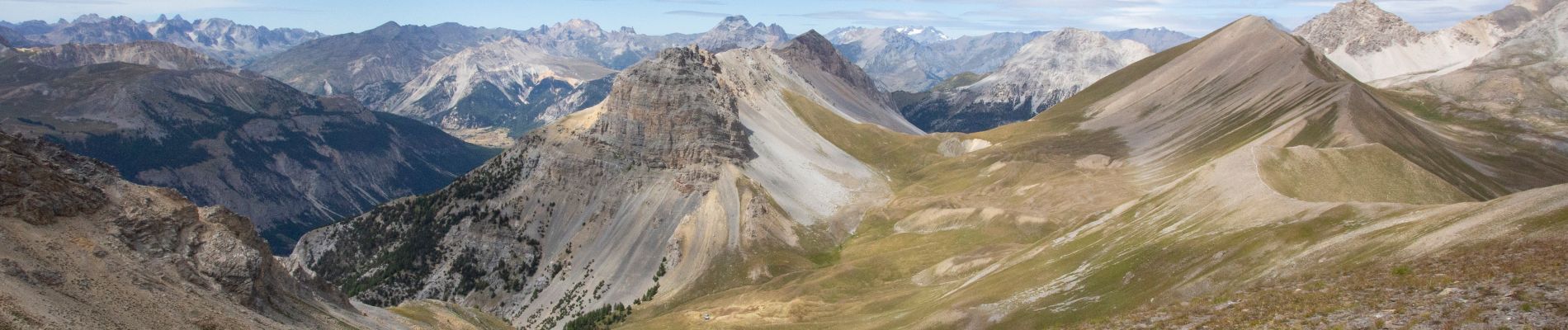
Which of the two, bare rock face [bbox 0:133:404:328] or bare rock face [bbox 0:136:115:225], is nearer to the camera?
bare rock face [bbox 0:133:404:328]

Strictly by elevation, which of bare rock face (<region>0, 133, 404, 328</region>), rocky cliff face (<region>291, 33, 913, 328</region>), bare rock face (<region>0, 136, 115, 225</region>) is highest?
bare rock face (<region>0, 136, 115, 225</region>)

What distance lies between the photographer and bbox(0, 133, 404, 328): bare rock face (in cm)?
4419

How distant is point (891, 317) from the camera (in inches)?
3989

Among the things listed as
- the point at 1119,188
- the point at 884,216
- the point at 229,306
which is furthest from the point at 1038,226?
the point at 229,306

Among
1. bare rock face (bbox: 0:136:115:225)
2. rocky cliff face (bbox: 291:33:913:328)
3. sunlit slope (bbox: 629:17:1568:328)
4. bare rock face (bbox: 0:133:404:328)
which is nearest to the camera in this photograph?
bare rock face (bbox: 0:133:404:328)

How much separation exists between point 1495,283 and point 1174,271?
32.6m

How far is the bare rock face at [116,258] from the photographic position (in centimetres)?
4419

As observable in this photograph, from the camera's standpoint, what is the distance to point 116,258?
167 feet

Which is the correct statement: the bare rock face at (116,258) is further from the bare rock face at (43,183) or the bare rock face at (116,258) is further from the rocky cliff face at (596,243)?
the rocky cliff face at (596,243)

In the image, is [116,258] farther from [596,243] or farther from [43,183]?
[596,243]

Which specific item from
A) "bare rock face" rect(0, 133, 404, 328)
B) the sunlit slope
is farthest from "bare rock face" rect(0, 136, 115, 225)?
the sunlit slope

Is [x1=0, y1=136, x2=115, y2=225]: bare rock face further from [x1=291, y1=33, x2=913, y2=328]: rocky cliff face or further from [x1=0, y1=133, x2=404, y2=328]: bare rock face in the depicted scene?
[x1=291, y1=33, x2=913, y2=328]: rocky cliff face

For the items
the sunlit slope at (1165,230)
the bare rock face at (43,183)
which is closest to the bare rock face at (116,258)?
the bare rock face at (43,183)

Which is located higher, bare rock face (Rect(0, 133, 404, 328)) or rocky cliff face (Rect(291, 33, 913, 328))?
bare rock face (Rect(0, 133, 404, 328))
